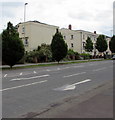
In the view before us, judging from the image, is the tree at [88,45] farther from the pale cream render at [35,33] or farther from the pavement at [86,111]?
the pavement at [86,111]

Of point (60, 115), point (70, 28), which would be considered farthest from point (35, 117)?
point (70, 28)

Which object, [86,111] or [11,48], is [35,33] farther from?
[86,111]

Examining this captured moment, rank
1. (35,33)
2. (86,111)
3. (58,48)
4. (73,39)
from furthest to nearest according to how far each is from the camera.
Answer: (73,39), (35,33), (58,48), (86,111)

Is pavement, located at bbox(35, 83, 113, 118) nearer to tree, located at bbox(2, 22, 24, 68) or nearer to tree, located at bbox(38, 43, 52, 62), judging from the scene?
tree, located at bbox(2, 22, 24, 68)

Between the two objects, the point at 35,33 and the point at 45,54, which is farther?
the point at 35,33

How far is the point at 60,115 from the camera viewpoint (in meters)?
A: 5.37

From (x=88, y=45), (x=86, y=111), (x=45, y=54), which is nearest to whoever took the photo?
(x=86, y=111)

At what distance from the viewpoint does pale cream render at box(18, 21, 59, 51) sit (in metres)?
49.6

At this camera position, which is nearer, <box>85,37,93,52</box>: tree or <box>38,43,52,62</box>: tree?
<box>38,43,52,62</box>: tree

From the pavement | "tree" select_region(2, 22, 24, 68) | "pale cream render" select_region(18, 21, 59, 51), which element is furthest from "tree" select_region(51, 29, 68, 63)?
the pavement

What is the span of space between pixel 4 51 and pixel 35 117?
1934 centimetres

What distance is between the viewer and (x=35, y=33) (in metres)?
50.8

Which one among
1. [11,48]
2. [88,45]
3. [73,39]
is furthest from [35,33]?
[11,48]

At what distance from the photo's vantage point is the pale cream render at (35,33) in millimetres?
49594
